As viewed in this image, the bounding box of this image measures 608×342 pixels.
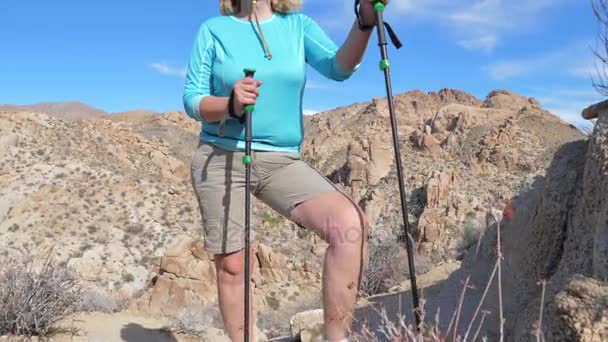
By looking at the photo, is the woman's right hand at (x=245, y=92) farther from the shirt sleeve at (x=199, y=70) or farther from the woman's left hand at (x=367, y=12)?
the woman's left hand at (x=367, y=12)

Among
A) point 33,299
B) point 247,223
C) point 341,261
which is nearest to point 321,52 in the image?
point 247,223

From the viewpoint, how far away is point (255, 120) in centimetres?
261

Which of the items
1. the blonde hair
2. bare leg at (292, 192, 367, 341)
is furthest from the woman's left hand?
bare leg at (292, 192, 367, 341)

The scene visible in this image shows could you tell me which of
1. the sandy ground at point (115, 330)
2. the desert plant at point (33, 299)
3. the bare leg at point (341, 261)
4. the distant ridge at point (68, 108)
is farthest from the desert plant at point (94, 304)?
the distant ridge at point (68, 108)

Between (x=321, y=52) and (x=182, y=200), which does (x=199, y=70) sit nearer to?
(x=321, y=52)

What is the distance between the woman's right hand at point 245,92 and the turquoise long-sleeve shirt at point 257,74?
20cm

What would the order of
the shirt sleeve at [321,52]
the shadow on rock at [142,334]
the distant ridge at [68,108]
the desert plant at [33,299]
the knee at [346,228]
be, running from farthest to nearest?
the distant ridge at [68,108] → the shadow on rock at [142,334] → the desert plant at [33,299] → the shirt sleeve at [321,52] → the knee at [346,228]

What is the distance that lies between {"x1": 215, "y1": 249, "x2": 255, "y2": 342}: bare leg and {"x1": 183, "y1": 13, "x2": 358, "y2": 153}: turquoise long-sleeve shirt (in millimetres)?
554

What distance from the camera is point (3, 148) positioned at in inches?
1085

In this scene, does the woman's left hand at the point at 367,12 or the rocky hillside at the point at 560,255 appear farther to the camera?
the woman's left hand at the point at 367,12

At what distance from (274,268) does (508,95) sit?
4476 centimetres

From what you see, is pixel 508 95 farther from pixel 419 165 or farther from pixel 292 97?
pixel 292 97

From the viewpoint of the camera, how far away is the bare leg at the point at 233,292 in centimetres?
269

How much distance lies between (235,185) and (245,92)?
502 mm
